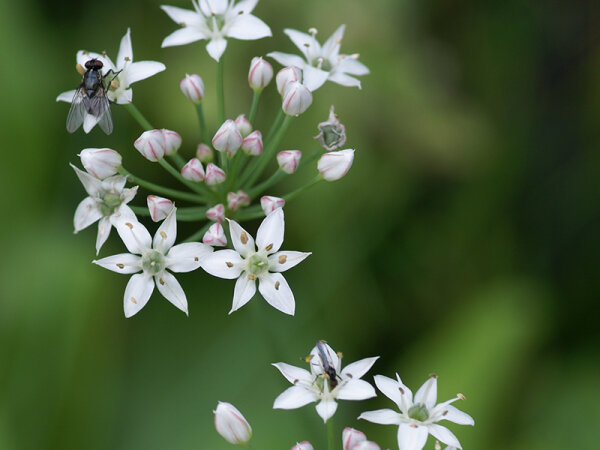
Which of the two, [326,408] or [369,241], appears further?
[369,241]

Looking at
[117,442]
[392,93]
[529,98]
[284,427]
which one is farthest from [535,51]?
[117,442]

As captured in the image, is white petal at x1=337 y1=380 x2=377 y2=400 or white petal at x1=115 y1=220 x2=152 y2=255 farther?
white petal at x1=115 y1=220 x2=152 y2=255

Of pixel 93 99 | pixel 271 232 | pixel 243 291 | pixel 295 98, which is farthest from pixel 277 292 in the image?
pixel 93 99

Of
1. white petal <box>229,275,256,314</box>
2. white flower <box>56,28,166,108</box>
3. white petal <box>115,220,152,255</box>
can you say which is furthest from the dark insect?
white petal <box>229,275,256,314</box>

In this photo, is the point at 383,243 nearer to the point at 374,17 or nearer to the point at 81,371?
the point at 374,17

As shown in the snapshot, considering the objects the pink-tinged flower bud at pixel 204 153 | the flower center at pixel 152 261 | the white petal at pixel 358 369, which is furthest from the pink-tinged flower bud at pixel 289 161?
the white petal at pixel 358 369

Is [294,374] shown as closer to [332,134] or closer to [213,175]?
[213,175]

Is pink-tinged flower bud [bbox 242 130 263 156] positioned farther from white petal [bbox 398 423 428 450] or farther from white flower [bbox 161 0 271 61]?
white petal [bbox 398 423 428 450]
